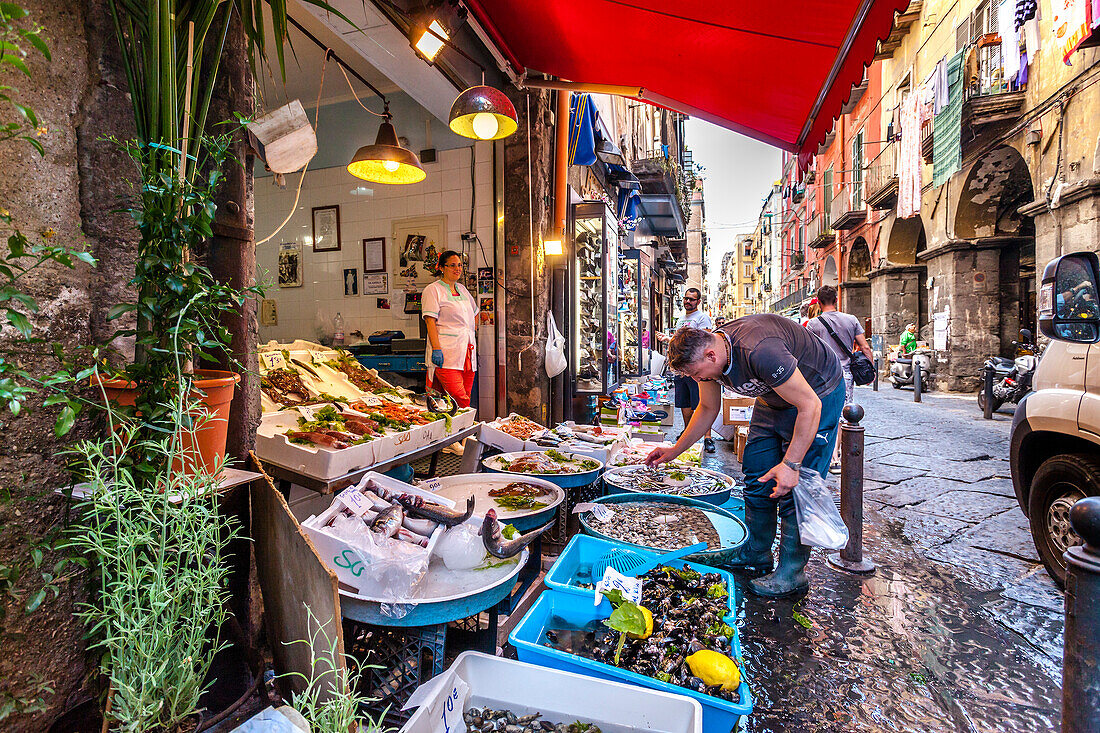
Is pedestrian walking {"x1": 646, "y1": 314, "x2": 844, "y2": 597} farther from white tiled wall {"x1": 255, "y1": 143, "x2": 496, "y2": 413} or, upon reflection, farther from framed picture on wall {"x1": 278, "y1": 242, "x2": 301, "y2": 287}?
framed picture on wall {"x1": 278, "y1": 242, "x2": 301, "y2": 287}

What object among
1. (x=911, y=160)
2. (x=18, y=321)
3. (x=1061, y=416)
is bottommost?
(x=1061, y=416)

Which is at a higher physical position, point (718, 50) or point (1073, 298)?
point (718, 50)

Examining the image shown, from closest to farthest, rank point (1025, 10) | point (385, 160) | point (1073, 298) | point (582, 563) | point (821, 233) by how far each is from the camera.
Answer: point (1073, 298), point (582, 563), point (385, 160), point (1025, 10), point (821, 233)

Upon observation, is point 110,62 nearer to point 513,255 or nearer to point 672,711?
point 672,711

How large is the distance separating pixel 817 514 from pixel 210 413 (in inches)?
123

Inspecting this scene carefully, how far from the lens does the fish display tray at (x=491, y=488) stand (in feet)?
8.85

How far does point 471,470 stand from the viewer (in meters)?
4.37

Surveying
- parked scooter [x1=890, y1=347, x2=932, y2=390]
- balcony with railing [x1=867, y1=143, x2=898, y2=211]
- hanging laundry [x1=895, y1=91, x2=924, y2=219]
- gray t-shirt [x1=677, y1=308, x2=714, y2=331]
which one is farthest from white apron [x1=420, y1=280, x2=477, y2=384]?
balcony with railing [x1=867, y1=143, x2=898, y2=211]

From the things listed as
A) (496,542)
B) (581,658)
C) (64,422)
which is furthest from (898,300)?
(64,422)

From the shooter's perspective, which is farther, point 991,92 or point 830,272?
point 830,272

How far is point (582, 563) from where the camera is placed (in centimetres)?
264

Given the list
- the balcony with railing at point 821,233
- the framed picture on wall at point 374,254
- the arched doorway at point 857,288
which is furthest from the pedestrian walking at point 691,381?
the balcony with railing at point 821,233

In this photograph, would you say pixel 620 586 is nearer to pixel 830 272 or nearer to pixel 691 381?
pixel 691 381

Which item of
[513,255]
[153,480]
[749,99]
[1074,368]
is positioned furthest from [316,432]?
[749,99]
